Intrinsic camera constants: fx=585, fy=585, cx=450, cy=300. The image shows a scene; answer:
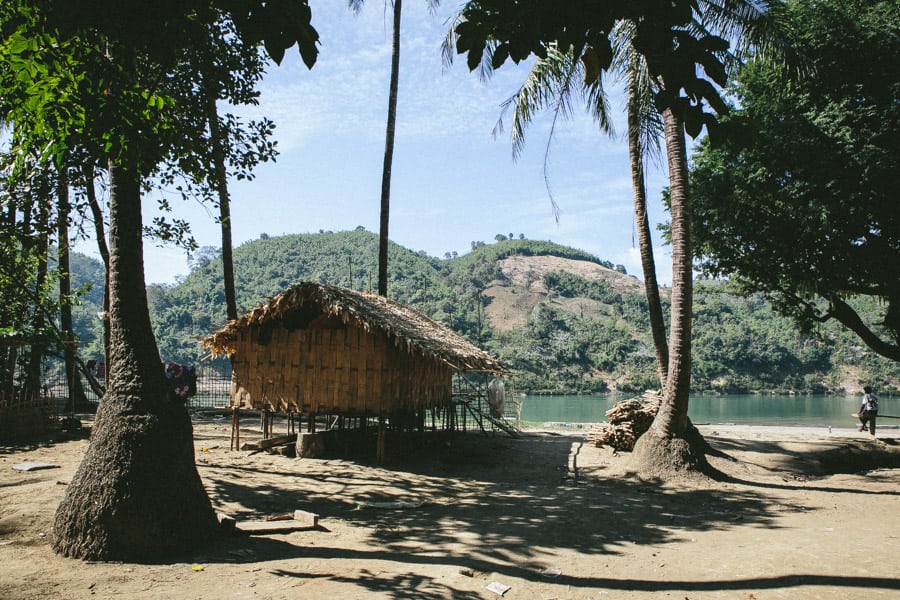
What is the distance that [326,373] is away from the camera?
36.9 ft

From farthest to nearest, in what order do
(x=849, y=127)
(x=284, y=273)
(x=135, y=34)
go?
(x=284, y=273)
(x=849, y=127)
(x=135, y=34)

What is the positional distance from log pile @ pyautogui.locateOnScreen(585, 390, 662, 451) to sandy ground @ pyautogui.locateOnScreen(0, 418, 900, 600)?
2.21ft

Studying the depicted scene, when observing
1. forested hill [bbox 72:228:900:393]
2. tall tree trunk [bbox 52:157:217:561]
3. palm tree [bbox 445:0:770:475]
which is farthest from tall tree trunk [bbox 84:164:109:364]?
forested hill [bbox 72:228:900:393]

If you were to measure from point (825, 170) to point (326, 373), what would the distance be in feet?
37.4

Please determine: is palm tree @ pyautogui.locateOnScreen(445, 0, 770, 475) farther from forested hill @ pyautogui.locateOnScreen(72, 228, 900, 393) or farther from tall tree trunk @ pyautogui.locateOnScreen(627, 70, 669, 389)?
forested hill @ pyautogui.locateOnScreen(72, 228, 900, 393)

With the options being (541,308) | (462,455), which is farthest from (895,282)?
(541,308)

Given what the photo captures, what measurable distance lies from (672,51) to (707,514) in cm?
714

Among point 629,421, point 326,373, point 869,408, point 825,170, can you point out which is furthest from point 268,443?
point 869,408

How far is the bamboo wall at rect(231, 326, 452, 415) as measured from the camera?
11.0 meters

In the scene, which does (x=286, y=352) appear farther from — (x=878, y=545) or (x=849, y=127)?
(x=849, y=127)

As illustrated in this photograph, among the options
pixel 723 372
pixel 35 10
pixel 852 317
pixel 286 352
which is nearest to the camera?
pixel 35 10

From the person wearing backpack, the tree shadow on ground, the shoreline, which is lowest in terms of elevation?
the shoreline

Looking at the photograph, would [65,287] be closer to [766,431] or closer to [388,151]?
[388,151]

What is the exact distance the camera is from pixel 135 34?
9.45 feet
